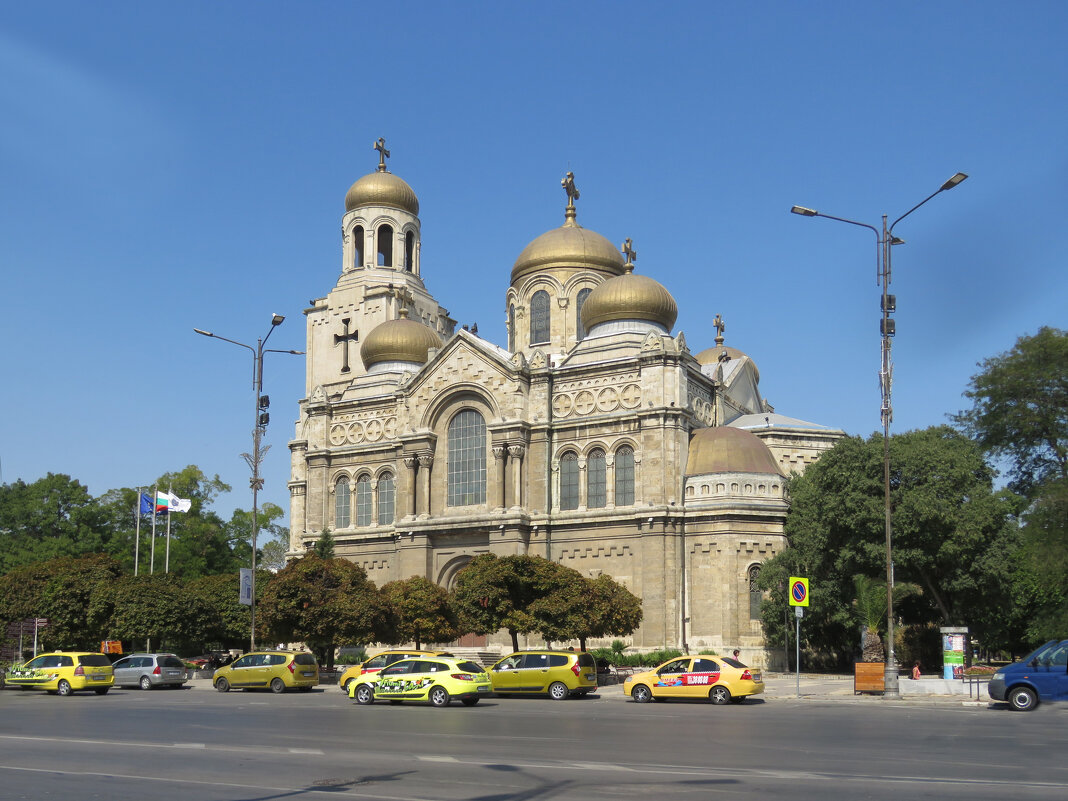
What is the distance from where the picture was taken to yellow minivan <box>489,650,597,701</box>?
110 ft

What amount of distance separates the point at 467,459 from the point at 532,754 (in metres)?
41.7

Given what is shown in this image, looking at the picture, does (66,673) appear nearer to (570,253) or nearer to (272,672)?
(272,672)

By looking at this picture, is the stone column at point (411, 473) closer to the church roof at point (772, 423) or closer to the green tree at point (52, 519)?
the church roof at point (772, 423)

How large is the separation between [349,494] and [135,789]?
163ft

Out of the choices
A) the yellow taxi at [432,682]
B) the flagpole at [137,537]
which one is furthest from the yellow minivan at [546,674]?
the flagpole at [137,537]

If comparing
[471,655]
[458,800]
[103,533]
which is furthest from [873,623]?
[103,533]

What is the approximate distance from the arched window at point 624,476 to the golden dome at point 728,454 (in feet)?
9.08

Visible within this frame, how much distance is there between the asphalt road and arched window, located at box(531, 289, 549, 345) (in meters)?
38.0

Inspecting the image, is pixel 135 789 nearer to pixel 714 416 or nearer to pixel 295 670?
pixel 295 670

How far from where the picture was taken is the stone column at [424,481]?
5859cm

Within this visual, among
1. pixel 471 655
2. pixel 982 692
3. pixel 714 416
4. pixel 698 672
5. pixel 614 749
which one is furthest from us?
pixel 714 416

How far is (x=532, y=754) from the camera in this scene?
55.8 feet

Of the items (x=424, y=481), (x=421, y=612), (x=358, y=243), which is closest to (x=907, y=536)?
(x=421, y=612)

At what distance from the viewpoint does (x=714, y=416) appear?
59.4 metres
